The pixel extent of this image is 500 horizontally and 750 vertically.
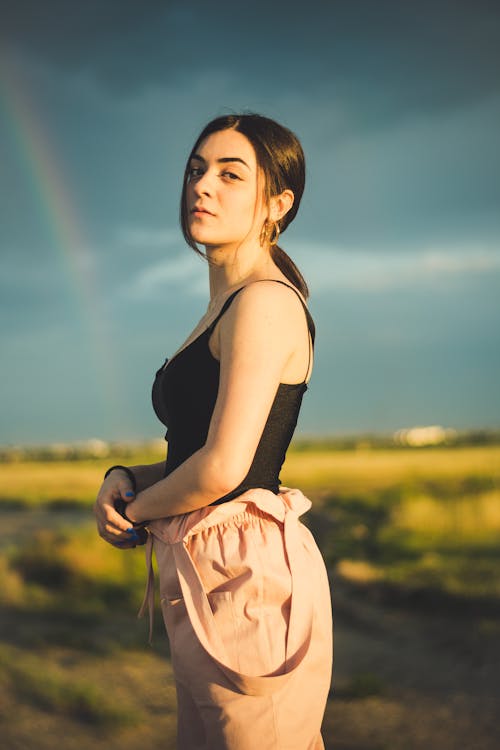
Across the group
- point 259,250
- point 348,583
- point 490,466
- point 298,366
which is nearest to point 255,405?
point 298,366

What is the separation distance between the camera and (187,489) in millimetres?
2148

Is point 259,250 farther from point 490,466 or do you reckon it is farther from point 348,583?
point 490,466

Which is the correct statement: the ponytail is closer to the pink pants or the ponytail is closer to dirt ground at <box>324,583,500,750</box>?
the pink pants

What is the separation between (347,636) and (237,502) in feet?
35.1

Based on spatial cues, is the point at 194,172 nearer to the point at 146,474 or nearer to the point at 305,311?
the point at 305,311

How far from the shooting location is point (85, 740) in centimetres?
738

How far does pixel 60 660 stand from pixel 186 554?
9189mm

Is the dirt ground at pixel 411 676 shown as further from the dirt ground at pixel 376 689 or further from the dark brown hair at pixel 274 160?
the dark brown hair at pixel 274 160

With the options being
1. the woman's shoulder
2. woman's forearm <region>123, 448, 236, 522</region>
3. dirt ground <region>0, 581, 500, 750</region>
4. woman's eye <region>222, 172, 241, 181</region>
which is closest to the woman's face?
woman's eye <region>222, 172, 241, 181</region>

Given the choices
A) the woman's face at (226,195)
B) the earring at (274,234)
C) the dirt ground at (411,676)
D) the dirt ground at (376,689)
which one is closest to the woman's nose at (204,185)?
the woman's face at (226,195)

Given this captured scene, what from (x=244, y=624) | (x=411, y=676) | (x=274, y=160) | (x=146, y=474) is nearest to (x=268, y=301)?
(x=274, y=160)

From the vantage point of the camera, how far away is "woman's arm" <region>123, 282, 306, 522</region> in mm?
2072

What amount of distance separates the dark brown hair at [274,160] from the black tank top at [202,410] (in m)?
0.35

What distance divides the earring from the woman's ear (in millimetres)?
31
